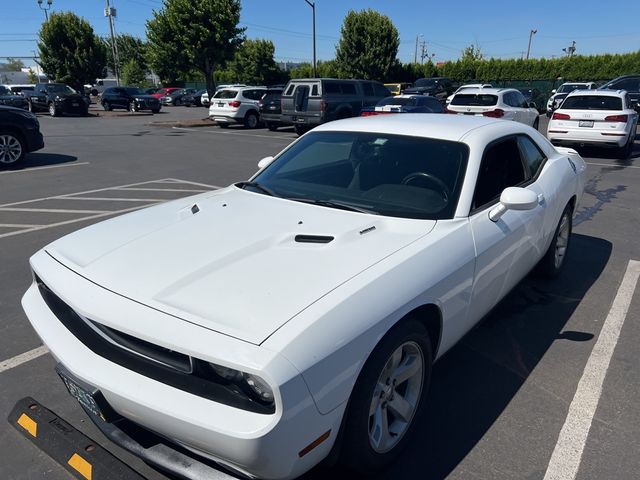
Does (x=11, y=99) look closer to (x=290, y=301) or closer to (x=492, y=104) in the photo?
(x=492, y=104)

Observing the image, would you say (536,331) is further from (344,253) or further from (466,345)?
(344,253)

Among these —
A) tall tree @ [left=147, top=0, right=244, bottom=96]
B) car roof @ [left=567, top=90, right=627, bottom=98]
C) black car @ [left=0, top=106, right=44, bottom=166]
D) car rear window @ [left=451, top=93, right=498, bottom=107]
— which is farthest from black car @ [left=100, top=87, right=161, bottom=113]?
car roof @ [left=567, top=90, right=627, bottom=98]

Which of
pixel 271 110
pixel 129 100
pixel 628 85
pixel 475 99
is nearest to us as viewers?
pixel 475 99

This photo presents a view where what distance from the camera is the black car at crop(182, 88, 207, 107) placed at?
4042 cm

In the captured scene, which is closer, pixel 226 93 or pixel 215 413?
pixel 215 413

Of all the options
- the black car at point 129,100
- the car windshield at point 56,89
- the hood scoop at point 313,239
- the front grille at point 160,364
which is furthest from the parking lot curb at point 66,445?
the black car at point 129,100

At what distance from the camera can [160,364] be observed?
1.98 metres

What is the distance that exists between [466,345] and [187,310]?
2.31 metres

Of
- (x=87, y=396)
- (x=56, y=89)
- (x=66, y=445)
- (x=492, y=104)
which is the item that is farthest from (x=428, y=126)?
(x=56, y=89)

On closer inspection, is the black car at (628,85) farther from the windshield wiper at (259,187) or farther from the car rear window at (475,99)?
the windshield wiper at (259,187)

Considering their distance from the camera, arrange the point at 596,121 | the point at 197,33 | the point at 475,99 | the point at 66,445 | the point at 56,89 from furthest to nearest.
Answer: the point at 56,89 < the point at 197,33 < the point at 475,99 < the point at 596,121 < the point at 66,445

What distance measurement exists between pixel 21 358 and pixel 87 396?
1696 millimetres

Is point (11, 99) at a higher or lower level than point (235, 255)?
lower

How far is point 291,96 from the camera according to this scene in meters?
17.8
